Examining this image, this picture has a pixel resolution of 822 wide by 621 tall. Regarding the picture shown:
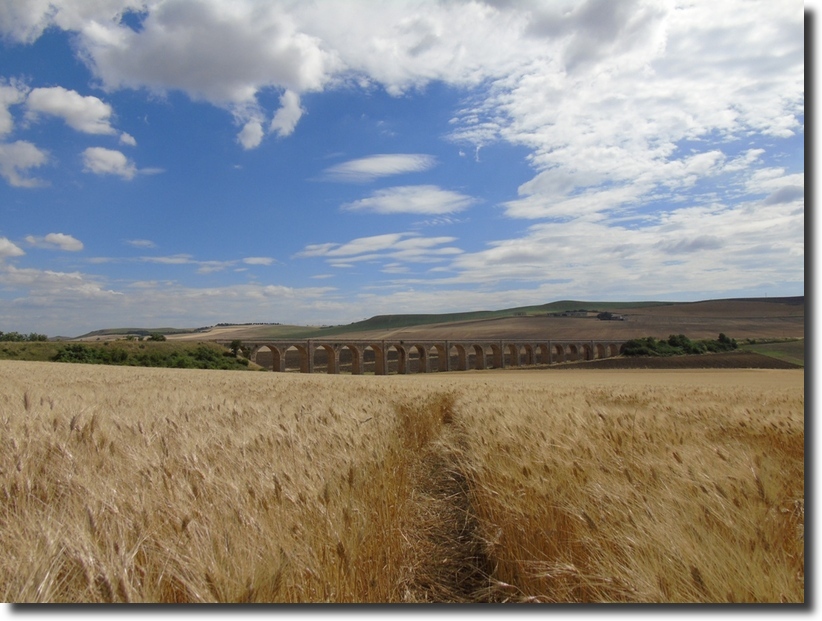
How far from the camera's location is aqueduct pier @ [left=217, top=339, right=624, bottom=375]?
2758 inches

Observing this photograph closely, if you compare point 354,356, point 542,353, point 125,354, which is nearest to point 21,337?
point 125,354

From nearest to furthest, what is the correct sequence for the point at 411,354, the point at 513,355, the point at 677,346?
the point at 677,346 → the point at 513,355 → the point at 411,354

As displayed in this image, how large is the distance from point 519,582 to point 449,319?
162m

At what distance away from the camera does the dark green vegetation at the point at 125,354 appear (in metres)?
49.3

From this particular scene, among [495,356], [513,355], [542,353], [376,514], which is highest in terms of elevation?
[376,514]

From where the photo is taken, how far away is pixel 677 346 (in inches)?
2990

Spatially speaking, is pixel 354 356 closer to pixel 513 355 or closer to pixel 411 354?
pixel 411 354

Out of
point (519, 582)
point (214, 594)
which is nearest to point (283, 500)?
point (214, 594)

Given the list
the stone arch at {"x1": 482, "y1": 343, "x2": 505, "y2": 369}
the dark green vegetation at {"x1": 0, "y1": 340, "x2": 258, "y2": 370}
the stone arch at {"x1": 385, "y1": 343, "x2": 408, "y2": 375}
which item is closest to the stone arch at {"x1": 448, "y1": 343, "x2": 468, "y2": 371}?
the stone arch at {"x1": 482, "y1": 343, "x2": 505, "y2": 369}

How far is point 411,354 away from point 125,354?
53.3 meters

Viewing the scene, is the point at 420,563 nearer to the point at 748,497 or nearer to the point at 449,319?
the point at 748,497

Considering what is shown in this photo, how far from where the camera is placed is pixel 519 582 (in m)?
2.42

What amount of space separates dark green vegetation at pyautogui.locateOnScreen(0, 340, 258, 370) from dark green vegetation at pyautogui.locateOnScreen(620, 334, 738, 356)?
5713 cm

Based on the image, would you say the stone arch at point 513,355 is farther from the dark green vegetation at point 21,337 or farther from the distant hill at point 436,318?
the dark green vegetation at point 21,337
